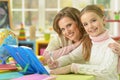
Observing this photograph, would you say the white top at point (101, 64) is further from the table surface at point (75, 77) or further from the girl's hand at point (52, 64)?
the girl's hand at point (52, 64)

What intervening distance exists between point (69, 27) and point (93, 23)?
333 millimetres

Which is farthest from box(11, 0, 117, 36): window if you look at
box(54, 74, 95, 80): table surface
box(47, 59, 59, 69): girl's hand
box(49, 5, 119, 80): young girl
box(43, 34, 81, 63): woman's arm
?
box(54, 74, 95, 80): table surface

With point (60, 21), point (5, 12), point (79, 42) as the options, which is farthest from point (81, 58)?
point (5, 12)

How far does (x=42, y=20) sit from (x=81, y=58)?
3.07 m

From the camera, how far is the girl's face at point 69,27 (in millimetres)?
1938

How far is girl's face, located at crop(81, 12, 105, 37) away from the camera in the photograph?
164 cm

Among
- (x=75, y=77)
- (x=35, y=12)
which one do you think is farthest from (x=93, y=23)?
(x=35, y=12)

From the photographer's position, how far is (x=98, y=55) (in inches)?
64.3

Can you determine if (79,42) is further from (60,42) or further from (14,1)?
(14,1)

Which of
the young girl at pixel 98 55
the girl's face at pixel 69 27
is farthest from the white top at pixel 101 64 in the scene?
the girl's face at pixel 69 27

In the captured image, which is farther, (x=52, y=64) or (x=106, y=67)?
(x=52, y=64)

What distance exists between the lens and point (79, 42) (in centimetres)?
199

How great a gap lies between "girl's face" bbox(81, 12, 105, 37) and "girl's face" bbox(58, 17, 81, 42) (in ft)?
0.94

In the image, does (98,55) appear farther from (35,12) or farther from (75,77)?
(35,12)
